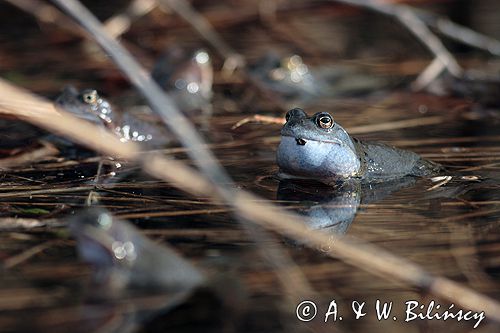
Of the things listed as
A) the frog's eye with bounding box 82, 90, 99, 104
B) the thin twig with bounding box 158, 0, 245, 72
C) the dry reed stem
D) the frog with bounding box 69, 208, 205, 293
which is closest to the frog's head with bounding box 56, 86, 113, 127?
the frog's eye with bounding box 82, 90, 99, 104

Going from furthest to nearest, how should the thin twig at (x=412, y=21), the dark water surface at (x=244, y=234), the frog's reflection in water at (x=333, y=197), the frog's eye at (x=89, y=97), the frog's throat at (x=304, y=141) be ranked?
the thin twig at (x=412, y=21) → the frog's eye at (x=89, y=97) → the frog's throat at (x=304, y=141) → the frog's reflection in water at (x=333, y=197) → the dark water surface at (x=244, y=234)

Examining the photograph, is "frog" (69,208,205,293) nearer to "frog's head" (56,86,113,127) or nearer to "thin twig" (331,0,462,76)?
"frog's head" (56,86,113,127)

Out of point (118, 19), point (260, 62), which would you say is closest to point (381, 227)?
point (260, 62)

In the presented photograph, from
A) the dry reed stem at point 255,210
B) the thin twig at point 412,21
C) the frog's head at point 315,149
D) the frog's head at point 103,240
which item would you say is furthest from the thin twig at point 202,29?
the dry reed stem at point 255,210

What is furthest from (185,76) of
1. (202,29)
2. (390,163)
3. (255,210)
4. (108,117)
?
(255,210)

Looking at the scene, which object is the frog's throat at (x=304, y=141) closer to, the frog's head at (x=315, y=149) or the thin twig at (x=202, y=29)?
the frog's head at (x=315, y=149)

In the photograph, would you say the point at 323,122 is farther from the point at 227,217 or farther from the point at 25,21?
the point at 25,21
